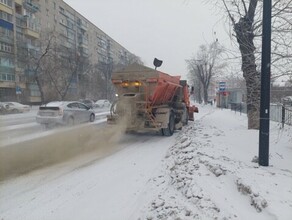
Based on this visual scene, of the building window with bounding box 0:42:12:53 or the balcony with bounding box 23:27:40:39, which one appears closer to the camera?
the building window with bounding box 0:42:12:53

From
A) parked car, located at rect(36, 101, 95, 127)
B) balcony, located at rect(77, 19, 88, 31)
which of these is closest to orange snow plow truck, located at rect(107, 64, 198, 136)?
parked car, located at rect(36, 101, 95, 127)

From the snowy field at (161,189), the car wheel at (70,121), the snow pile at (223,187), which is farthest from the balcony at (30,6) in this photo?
the snow pile at (223,187)

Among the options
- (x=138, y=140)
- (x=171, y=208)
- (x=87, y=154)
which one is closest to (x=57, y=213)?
(x=171, y=208)

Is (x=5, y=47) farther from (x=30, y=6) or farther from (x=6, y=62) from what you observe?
(x=30, y=6)

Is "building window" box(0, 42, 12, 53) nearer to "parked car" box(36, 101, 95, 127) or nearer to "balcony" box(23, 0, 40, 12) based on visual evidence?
"balcony" box(23, 0, 40, 12)

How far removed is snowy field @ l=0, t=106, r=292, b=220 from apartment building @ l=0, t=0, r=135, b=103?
39.9m

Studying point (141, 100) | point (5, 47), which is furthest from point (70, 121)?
point (5, 47)

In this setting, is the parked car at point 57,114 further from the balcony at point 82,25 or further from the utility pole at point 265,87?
the balcony at point 82,25

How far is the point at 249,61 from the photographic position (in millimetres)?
10875

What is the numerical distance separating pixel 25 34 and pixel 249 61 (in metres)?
55.9

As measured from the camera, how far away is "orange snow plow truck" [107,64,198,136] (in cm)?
1350

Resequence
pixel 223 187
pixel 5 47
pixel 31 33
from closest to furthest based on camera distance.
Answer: pixel 223 187
pixel 5 47
pixel 31 33

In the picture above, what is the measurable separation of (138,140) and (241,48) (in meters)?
5.40

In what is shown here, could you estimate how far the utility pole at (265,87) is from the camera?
23.4 feet
